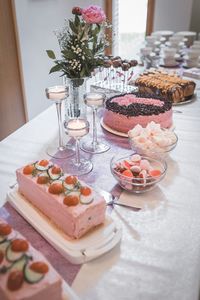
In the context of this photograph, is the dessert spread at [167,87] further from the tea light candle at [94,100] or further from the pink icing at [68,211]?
the pink icing at [68,211]

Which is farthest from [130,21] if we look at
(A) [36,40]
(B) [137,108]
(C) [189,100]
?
(B) [137,108]

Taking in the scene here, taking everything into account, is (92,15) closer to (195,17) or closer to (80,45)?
(80,45)

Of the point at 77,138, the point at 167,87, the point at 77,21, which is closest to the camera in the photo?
the point at 77,138

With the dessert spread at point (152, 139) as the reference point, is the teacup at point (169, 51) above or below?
above

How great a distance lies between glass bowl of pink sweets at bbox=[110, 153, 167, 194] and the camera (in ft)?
2.91

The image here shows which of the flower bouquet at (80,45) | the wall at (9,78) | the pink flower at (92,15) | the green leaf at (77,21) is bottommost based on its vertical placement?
the wall at (9,78)

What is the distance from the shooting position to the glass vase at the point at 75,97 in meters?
1.28

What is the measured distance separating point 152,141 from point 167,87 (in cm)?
64

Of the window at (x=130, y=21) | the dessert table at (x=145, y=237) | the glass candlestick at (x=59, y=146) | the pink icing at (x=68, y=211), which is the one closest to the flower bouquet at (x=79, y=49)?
the glass candlestick at (x=59, y=146)

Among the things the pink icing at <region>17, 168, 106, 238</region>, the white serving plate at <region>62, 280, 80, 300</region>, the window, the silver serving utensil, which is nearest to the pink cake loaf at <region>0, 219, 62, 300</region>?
the white serving plate at <region>62, 280, 80, 300</region>

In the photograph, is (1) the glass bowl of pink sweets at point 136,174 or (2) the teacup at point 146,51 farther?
(2) the teacup at point 146,51

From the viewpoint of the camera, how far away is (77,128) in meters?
0.97

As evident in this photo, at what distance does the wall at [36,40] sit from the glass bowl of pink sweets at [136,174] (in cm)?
173

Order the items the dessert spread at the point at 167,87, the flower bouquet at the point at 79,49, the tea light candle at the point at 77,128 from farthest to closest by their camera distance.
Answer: the dessert spread at the point at 167,87 → the flower bouquet at the point at 79,49 → the tea light candle at the point at 77,128
